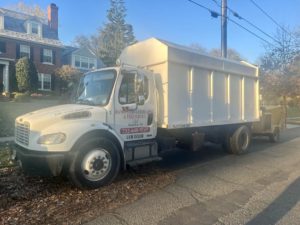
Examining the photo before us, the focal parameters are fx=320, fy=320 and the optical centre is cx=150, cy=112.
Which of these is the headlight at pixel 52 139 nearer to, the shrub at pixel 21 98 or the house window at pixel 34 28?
the shrub at pixel 21 98

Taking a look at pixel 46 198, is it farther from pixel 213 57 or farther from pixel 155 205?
pixel 213 57

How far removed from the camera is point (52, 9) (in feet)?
133

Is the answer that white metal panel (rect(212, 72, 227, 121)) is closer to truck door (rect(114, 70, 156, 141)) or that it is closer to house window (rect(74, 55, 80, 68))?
truck door (rect(114, 70, 156, 141))

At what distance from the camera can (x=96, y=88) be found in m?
7.11

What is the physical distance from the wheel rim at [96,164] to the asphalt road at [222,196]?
106 cm

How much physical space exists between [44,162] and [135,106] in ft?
7.70

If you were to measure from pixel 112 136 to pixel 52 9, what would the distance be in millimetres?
38314

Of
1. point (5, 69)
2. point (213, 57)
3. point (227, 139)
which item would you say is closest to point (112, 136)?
point (213, 57)

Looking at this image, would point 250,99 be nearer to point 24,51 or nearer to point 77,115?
point 77,115

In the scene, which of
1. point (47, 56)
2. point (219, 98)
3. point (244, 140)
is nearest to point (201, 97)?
point (219, 98)

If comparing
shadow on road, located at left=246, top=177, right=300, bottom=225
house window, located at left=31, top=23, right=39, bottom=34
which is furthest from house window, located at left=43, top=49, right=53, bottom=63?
shadow on road, located at left=246, top=177, right=300, bottom=225

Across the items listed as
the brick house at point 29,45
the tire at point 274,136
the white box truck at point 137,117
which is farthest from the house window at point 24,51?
the tire at point 274,136

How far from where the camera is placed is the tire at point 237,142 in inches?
400

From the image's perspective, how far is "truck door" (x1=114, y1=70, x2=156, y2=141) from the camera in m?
6.86
